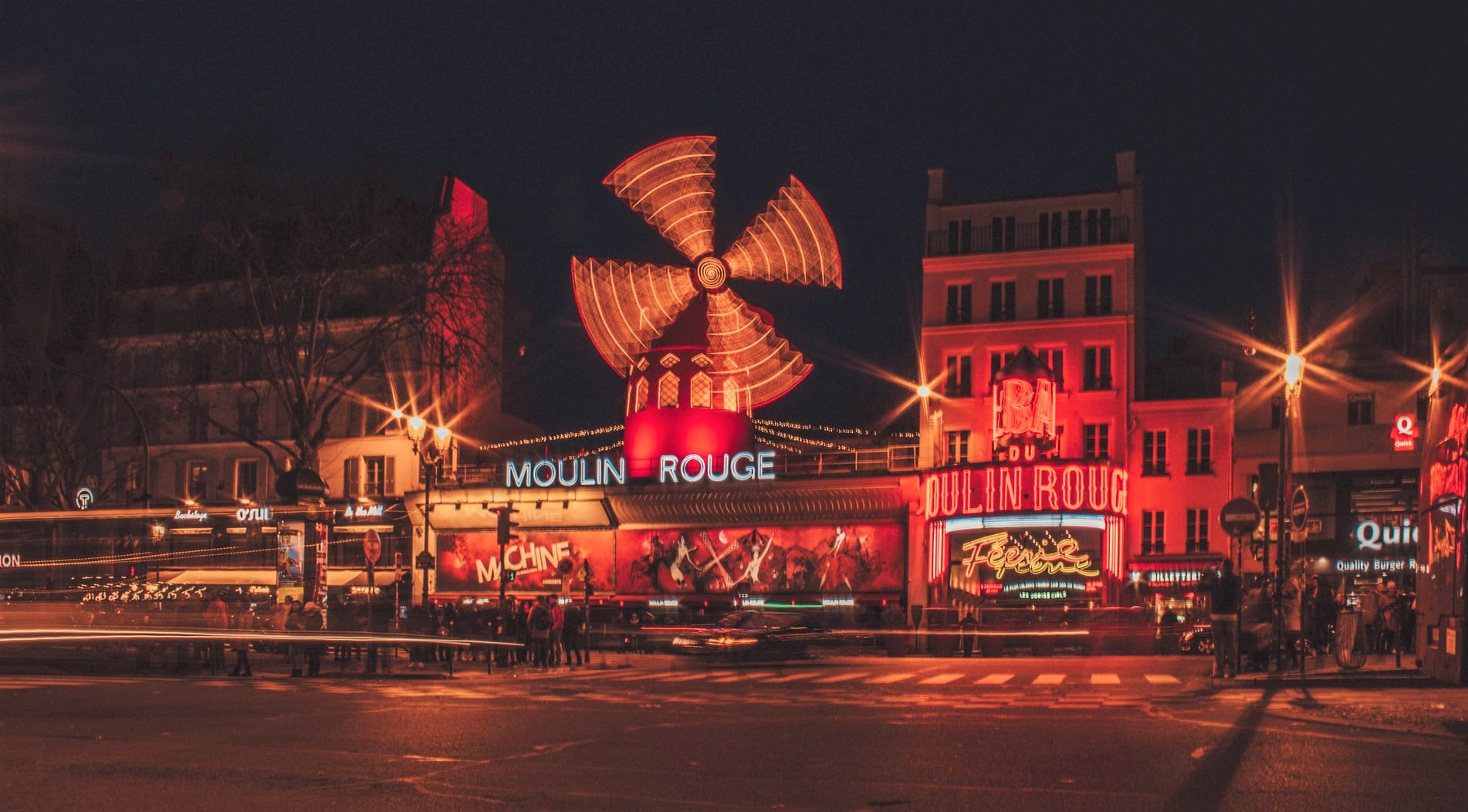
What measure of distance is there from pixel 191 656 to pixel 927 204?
3020cm

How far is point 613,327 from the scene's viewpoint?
49.2m

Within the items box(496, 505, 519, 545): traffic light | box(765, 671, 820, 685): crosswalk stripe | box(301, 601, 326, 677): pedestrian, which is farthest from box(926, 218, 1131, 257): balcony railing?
box(301, 601, 326, 677): pedestrian

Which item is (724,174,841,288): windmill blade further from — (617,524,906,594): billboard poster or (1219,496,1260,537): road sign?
(1219,496,1260,537): road sign

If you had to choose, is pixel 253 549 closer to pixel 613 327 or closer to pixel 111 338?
pixel 111 338

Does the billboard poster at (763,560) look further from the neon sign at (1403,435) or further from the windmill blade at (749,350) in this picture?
the neon sign at (1403,435)

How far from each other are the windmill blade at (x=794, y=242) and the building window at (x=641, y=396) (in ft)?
17.6

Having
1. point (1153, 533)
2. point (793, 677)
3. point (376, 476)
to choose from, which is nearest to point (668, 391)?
point (376, 476)

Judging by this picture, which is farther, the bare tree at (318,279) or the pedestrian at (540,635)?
the bare tree at (318,279)

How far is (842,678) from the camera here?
24.1 m

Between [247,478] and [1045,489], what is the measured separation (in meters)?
32.8

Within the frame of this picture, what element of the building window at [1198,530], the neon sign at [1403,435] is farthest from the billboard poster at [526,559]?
the neon sign at [1403,435]

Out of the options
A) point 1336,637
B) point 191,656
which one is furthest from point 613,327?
point 1336,637

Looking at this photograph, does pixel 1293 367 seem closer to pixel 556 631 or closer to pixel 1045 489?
pixel 556 631

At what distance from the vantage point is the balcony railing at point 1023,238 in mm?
47156
